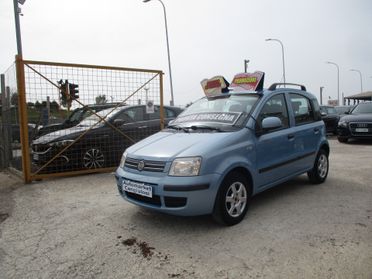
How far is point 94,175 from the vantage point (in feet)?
24.3

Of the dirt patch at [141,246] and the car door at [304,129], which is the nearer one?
the dirt patch at [141,246]

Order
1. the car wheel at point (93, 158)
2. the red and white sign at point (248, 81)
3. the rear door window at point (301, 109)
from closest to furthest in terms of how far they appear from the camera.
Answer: the red and white sign at point (248, 81), the rear door window at point (301, 109), the car wheel at point (93, 158)

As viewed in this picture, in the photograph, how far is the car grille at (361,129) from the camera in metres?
12.0

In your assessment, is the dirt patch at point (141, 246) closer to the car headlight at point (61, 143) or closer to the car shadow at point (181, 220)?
the car shadow at point (181, 220)

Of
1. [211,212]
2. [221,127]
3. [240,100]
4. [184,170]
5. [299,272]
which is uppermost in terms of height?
[240,100]

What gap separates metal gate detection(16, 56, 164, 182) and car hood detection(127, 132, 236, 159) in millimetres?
3259

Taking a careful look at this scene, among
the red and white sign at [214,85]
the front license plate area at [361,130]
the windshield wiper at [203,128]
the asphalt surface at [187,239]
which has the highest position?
the red and white sign at [214,85]

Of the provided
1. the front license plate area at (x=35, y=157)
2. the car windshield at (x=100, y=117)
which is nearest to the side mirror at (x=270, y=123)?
the car windshield at (x=100, y=117)

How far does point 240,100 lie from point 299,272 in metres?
2.61

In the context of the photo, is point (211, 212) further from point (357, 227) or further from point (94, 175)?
point (94, 175)

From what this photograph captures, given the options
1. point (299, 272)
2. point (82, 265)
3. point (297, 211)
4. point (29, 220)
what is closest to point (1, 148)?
point (29, 220)

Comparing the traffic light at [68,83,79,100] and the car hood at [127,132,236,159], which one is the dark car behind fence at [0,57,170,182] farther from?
the car hood at [127,132,236,159]

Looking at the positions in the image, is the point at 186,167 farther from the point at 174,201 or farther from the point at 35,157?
the point at 35,157

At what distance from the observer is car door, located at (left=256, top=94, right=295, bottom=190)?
4574mm
